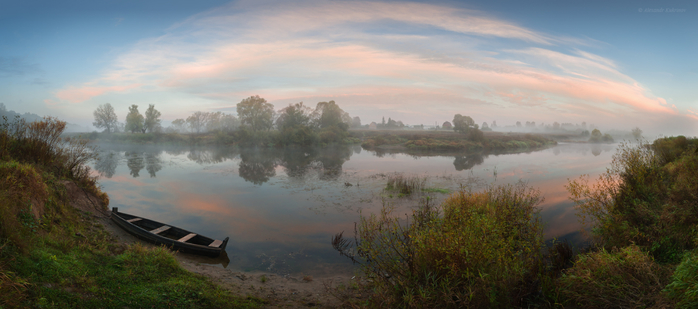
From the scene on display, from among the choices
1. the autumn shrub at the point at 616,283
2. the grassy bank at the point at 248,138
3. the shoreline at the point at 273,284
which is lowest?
the shoreline at the point at 273,284

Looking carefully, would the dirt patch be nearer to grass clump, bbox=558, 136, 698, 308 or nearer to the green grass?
grass clump, bbox=558, 136, 698, 308

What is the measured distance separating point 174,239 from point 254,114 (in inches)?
2191

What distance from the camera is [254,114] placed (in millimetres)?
62312

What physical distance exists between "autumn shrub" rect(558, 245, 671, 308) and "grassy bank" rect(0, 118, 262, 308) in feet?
20.8

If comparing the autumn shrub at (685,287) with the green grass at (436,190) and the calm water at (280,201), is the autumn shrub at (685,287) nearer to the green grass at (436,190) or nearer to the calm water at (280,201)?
the calm water at (280,201)

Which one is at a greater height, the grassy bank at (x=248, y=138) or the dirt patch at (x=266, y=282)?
the grassy bank at (x=248, y=138)

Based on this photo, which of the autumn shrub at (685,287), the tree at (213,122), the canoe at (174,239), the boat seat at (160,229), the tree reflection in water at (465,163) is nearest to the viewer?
the autumn shrub at (685,287)

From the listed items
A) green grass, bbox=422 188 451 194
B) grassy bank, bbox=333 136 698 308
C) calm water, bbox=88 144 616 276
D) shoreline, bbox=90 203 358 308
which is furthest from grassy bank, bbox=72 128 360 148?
grassy bank, bbox=333 136 698 308

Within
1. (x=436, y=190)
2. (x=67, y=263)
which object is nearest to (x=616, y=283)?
(x=67, y=263)

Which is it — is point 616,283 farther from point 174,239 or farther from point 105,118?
point 105,118

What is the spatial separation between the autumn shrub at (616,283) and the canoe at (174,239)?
9.04 metres

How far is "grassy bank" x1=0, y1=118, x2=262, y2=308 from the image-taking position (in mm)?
4613

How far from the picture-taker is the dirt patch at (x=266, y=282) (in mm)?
6590

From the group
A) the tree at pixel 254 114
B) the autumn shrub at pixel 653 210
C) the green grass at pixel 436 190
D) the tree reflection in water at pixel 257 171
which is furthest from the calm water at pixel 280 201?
the tree at pixel 254 114
